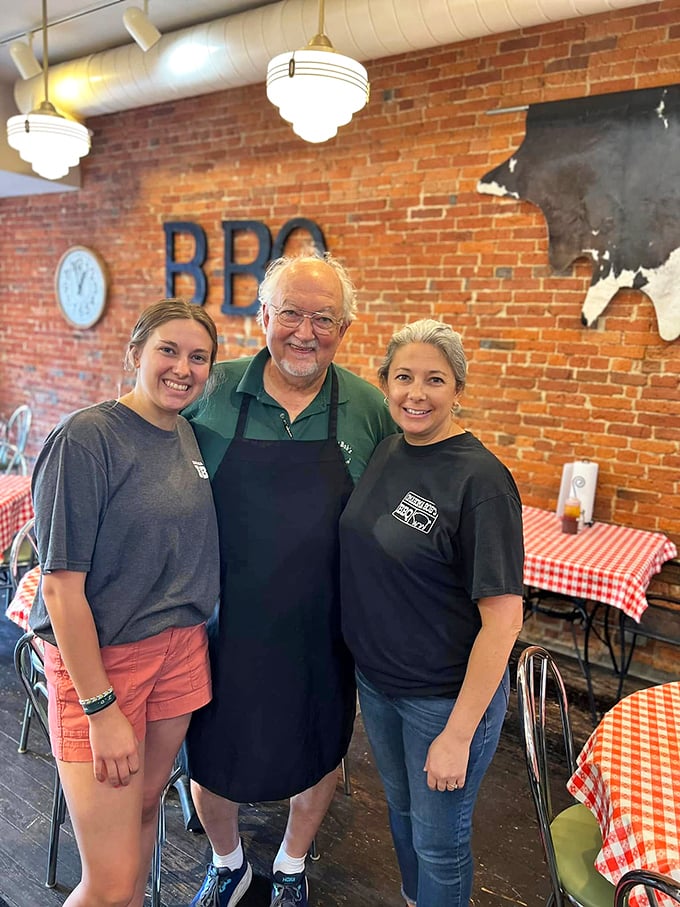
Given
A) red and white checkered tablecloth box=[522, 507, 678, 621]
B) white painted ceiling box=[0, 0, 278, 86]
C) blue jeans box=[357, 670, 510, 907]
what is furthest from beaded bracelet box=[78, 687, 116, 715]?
white painted ceiling box=[0, 0, 278, 86]

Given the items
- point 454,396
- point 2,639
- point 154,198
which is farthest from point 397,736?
point 154,198

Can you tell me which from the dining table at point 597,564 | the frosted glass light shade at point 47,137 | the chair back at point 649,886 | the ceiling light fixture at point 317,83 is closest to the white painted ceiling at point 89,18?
the frosted glass light shade at point 47,137

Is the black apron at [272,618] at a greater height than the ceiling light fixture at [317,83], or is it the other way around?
the ceiling light fixture at [317,83]

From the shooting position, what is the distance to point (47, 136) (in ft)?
10.2

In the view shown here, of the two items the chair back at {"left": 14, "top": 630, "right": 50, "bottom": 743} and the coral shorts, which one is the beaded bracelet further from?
the chair back at {"left": 14, "top": 630, "right": 50, "bottom": 743}

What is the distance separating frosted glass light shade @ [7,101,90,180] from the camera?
3070 mm

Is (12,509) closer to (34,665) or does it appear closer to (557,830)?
(34,665)

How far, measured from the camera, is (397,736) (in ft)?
4.98

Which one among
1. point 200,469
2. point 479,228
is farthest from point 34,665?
point 479,228

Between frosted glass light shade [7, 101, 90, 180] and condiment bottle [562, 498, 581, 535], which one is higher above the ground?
frosted glass light shade [7, 101, 90, 180]

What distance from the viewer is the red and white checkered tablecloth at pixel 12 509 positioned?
3.17 meters

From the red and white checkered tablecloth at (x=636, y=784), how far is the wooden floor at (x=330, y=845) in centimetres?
77

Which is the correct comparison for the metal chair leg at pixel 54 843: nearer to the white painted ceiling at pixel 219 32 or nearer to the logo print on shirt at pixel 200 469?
the logo print on shirt at pixel 200 469

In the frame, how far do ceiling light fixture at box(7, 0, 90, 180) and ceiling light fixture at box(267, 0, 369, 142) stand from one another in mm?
1334
